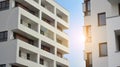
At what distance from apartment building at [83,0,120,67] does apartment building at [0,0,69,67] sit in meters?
18.9

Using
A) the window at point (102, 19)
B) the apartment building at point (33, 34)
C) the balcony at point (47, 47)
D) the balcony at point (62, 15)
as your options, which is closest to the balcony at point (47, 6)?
the apartment building at point (33, 34)

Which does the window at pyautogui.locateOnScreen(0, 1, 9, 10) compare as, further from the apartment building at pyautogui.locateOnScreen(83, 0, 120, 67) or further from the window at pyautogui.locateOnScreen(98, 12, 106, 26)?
the window at pyautogui.locateOnScreen(98, 12, 106, 26)

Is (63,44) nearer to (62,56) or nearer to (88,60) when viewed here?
(62,56)

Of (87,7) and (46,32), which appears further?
(46,32)

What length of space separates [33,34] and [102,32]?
2562 centimetres

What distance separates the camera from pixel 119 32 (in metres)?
33.6

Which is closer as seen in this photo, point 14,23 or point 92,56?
point 92,56

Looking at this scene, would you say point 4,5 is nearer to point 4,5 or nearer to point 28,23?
point 4,5

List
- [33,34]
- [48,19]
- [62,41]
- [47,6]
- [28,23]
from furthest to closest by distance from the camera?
1. [62,41]
2. [47,6]
3. [48,19]
4. [28,23]
5. [33,34]

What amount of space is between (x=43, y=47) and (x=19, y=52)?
1036 cm

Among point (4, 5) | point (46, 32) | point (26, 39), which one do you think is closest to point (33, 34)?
point (26, 39)

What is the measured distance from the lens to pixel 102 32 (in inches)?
1433

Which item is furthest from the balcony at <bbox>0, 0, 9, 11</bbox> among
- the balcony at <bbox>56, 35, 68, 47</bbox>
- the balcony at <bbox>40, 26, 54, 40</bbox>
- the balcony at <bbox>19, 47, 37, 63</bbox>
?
the balcony at <bbox>56, 35, 68, 47</bbox>

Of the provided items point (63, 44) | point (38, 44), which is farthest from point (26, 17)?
point (63, 44)
